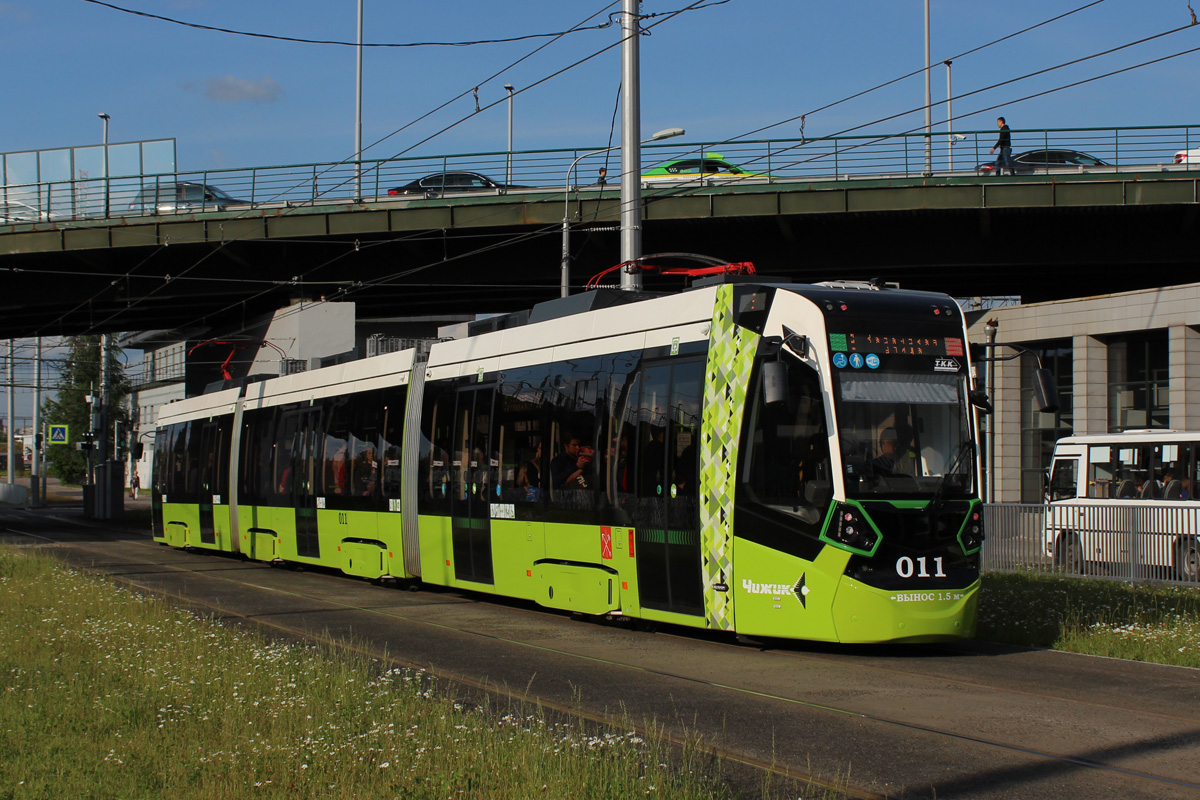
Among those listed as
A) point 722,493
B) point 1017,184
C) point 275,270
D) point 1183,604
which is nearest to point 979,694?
point 722,493

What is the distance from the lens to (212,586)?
18.3 metres

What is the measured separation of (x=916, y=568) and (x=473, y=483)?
20.4ft

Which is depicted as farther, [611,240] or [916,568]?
[611,240]

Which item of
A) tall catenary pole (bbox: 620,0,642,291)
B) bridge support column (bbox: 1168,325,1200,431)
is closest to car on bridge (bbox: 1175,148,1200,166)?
bridge support column (bbox: 1168,325,1200,431)

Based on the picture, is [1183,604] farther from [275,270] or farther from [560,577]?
[275,270]

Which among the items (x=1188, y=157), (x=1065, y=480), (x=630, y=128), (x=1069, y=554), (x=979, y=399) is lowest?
(x=1069, y=554)

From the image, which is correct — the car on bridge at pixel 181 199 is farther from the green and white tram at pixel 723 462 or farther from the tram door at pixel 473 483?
the tram door at pixel 473 483

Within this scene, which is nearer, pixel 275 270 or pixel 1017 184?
pixel 1017 184

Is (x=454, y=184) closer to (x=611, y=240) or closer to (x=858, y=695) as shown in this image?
(x=611, y=240)

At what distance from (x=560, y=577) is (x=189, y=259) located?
2417cm

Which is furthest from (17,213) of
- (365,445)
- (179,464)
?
(365,445)

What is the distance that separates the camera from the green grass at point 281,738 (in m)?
5.70

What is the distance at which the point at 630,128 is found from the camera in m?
18.6

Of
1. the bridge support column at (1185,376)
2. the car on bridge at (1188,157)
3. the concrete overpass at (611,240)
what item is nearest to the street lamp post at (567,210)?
the concrete overpass at (611,240)
